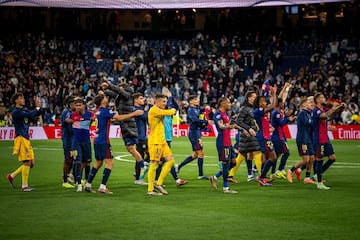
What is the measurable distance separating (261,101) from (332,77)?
24926 mm

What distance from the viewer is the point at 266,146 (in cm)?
1750

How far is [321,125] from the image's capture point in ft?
54.0

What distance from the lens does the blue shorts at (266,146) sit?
57.2ft

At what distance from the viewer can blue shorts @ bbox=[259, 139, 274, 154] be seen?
1744 centimetres

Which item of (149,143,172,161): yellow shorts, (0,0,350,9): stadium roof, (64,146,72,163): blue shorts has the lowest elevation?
(64,146,72,163): blue shorts

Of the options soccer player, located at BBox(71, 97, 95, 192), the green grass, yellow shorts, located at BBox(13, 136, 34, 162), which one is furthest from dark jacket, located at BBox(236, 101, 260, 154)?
yellow shorts, located at BBox(13, 136, 34, 162)

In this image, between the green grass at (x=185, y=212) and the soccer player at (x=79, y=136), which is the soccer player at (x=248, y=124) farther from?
the soccer player at (x=79, y=136)

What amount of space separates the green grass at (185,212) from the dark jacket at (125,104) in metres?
1.31

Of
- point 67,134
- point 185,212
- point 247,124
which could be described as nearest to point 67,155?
point 67,134

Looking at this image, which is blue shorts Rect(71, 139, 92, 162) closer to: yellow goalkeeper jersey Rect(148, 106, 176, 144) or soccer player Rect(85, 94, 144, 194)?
soccer player Rect(85, 94, 144, 194)

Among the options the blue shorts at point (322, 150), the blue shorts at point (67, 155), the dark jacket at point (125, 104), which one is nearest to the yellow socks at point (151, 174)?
the dark jacket at point (125, 104)

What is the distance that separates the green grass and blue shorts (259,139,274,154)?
33.3 inches

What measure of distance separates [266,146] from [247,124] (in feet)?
2.72

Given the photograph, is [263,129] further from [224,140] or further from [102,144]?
[102,144]
